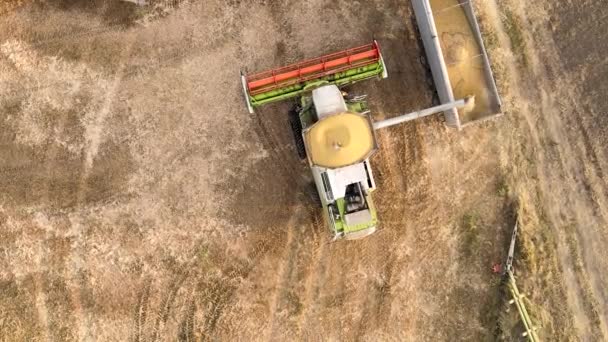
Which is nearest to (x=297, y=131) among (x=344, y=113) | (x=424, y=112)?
(x=344, y=113)

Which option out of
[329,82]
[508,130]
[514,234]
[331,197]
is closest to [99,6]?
[329,82]

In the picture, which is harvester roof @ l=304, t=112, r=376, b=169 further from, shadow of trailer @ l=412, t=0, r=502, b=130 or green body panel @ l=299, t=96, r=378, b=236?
shadow of trailer @ l=412, t=0, r=502, b=130

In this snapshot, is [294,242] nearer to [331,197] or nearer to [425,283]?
[331,197]

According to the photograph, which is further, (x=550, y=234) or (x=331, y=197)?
(x=550, y=234)

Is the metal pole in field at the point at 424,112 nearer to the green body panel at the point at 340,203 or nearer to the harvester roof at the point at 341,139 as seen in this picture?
the green body panel at the point at 340,203

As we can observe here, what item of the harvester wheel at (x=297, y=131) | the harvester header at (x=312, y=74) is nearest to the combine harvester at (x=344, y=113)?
the harvester header at (x=312, y=74)

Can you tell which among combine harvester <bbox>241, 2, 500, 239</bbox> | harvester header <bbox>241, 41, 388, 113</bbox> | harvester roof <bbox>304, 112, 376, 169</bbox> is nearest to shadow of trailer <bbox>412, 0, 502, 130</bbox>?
combine harvester <bbox>241, 2, 500, 239</bbox>

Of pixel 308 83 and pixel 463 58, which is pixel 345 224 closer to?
pixel 308 83
